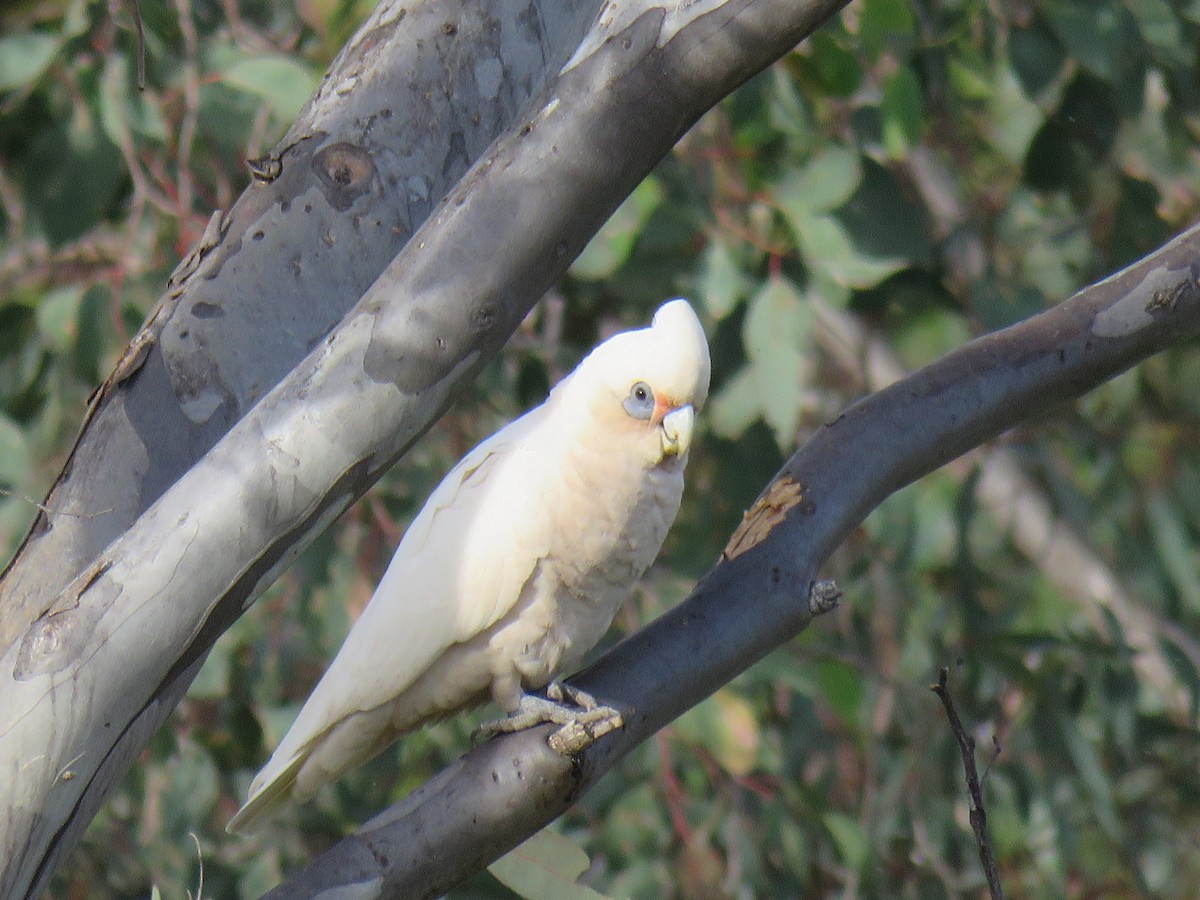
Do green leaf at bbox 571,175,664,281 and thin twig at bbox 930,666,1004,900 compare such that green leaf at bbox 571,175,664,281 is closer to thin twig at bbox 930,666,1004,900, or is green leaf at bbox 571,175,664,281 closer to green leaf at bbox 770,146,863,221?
green leaf at bbox 770,146,863,221

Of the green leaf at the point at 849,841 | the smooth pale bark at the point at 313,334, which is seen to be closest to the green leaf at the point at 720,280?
the smooth pale bark at the point at 313,334

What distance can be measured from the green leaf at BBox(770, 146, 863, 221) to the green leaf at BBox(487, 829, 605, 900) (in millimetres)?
1022

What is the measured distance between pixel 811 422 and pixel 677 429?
1.74m

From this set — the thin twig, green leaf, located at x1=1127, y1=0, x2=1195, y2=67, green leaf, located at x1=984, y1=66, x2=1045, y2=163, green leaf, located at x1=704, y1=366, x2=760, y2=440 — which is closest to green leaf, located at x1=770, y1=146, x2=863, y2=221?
green leaf, located at x1=704, y1=366, x2=760, y2=440

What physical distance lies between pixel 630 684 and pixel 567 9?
618 millimetres

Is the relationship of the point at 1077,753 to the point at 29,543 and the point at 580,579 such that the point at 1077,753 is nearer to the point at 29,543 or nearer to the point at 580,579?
the point at 580,579

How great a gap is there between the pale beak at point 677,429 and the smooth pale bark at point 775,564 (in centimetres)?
9

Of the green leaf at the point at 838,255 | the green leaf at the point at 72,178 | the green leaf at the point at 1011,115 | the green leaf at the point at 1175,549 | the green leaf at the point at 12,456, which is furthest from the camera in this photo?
the green leaf at the point at 1011,115

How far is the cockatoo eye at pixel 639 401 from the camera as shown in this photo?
50.0 inches

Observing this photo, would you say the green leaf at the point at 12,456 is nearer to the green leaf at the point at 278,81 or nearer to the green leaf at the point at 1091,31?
the green leaf at the point at 278,81

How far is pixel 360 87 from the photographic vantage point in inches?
46.2

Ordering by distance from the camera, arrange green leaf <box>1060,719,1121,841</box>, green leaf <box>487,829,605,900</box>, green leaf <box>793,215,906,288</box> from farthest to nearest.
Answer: green leaf <box>1060,719,1121,841</box>, green leaf <box>793,215,906,288</box>, green leaf <box>487,829,605,900</box>

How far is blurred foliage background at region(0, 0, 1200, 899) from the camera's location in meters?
1.96

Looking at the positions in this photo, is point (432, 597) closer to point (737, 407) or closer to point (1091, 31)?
point (737, 407)
